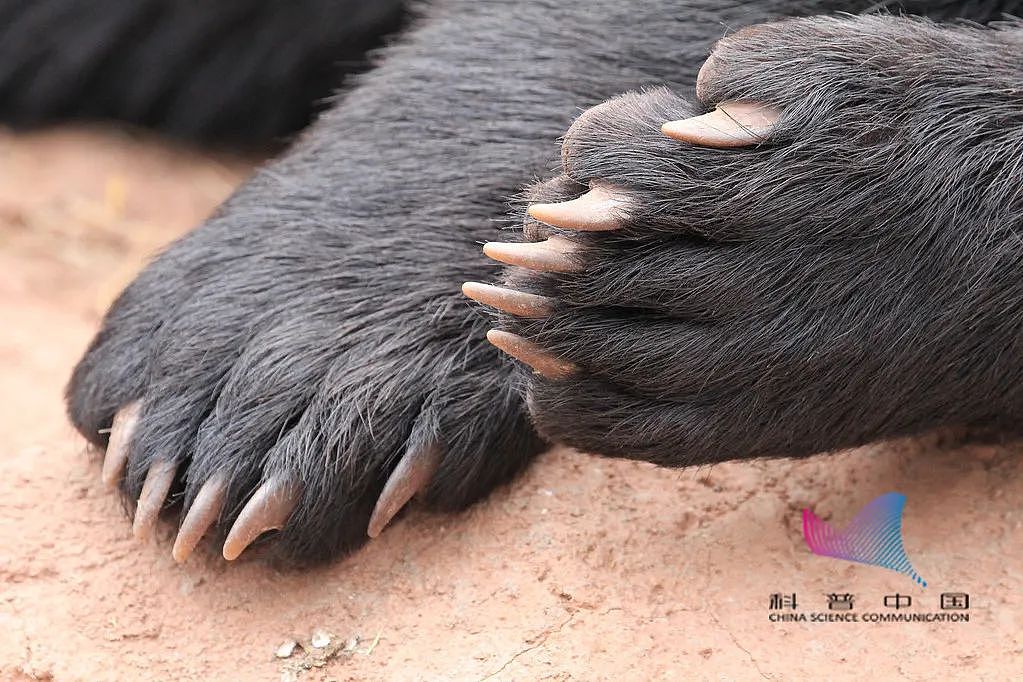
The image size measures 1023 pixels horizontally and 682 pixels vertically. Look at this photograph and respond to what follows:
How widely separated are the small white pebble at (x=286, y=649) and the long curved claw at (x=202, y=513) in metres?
0.18

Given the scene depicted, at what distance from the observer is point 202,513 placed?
1.61 m

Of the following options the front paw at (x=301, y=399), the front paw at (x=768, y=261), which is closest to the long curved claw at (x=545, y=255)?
the front paw at (x=768, y=261)

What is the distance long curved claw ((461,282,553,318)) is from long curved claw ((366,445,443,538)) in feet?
1.01

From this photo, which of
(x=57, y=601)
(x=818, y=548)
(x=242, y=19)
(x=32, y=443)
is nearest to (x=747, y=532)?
(x=818, y=548)

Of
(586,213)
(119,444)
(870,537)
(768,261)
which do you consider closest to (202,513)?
(119,444)

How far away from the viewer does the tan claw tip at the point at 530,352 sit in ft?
4.74

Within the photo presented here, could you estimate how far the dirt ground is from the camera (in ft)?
5.11

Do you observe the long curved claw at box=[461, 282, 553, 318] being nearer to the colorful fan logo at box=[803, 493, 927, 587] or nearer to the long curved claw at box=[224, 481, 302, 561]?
the long curved claw at box=[224, 481, 302, 561]

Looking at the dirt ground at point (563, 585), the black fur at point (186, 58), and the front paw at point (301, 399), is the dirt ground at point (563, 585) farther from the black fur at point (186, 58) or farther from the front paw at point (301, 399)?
the black fur at point (186, 58)

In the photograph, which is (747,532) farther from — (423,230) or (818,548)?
(423,230)

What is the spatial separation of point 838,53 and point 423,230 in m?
0.69

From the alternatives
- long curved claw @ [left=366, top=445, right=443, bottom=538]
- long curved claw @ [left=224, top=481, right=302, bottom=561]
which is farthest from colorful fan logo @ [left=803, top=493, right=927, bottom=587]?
long curved claw @ [left=224, top=481, right=302, bottom=561]

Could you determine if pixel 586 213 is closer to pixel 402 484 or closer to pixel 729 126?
pixel 729 126

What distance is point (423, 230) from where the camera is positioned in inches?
74.0
